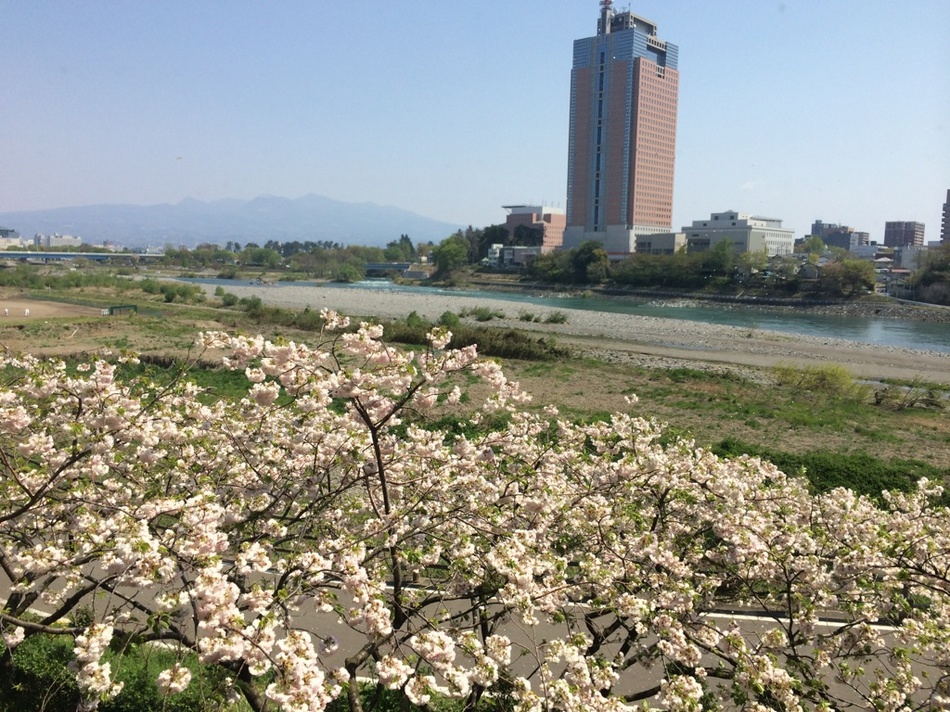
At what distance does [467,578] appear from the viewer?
3859mm

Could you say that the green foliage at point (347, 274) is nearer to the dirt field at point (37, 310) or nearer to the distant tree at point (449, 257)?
the distant tree at point (449, 257)

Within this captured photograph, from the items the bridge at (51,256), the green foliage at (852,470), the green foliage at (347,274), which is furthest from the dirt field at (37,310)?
the bridge at (51,256)

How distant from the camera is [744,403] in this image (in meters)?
19.2

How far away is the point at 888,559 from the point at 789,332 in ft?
158

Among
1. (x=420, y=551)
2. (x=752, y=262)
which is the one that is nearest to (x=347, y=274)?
(x=752, y=262)

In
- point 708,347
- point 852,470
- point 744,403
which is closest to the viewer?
point 852,470

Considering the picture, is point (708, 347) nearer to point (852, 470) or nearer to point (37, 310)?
point (852, 470)

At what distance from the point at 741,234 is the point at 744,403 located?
88.8 meters

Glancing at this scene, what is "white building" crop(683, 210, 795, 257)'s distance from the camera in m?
99.2

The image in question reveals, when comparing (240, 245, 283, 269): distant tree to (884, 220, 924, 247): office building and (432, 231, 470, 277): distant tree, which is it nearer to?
(432, 231, 470, 277): distant tree

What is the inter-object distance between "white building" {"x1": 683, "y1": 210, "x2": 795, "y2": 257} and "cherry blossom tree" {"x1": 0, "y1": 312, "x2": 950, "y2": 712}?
316 feet

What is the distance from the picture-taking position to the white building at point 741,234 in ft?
326

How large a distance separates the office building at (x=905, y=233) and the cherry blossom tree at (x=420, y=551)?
203 m

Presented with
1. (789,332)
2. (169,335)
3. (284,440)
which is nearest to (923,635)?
(284,440)
